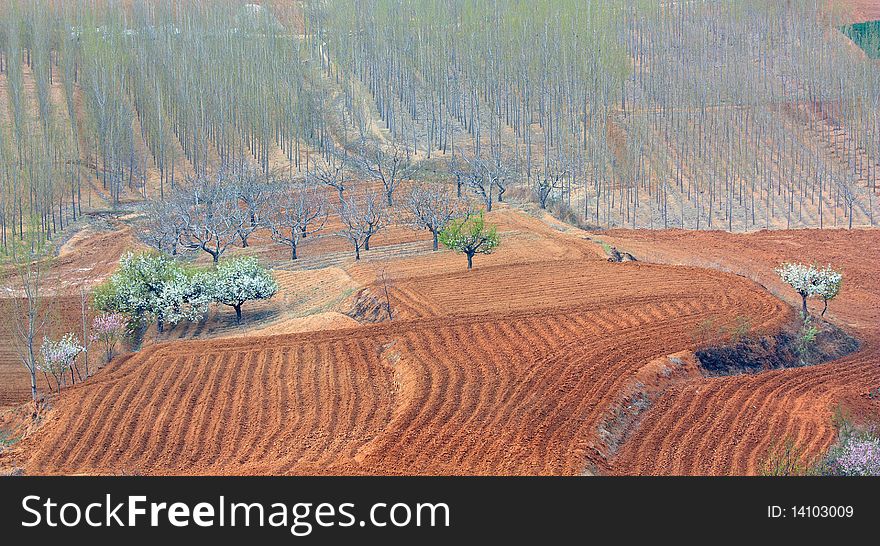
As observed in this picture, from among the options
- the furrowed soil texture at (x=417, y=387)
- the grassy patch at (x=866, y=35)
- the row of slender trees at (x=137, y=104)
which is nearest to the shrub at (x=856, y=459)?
the furrowed soil texture at (x=417, y=387)

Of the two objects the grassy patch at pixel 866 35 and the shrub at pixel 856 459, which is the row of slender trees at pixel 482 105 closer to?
the grassy patch at pixel 866 35

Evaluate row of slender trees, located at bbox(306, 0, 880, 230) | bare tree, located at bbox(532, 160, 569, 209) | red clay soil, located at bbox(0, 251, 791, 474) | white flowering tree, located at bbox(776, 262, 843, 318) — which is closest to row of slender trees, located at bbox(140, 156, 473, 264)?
bare tree, located at bbox(532, 160, 569, 209)

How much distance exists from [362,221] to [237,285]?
45.6ft

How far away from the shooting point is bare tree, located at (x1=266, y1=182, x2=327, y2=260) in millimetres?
44000

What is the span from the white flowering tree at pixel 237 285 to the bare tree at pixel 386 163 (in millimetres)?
24906

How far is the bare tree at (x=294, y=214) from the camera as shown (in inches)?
1732

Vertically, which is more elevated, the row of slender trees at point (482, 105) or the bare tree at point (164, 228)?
the row of slender trees at point (482, 105)

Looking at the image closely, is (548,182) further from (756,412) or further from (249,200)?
(756,412)

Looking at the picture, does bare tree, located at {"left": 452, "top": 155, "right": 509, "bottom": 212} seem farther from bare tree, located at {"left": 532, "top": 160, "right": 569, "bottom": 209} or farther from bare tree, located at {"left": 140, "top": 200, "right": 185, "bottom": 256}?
bare tree, located at {"left": 140, "top": 200, "right": 185, "bottom": 256}

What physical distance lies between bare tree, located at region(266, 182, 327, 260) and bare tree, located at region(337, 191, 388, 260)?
1412 millimetres

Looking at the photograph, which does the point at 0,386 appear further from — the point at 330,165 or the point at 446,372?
the point at 330,165

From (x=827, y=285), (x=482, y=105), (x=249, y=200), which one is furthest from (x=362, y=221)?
(x=482, y=105)

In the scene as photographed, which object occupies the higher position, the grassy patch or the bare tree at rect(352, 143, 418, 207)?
the grassy patch

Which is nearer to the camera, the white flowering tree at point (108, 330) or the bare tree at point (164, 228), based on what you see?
the white flowering tree at point (108, 330)
